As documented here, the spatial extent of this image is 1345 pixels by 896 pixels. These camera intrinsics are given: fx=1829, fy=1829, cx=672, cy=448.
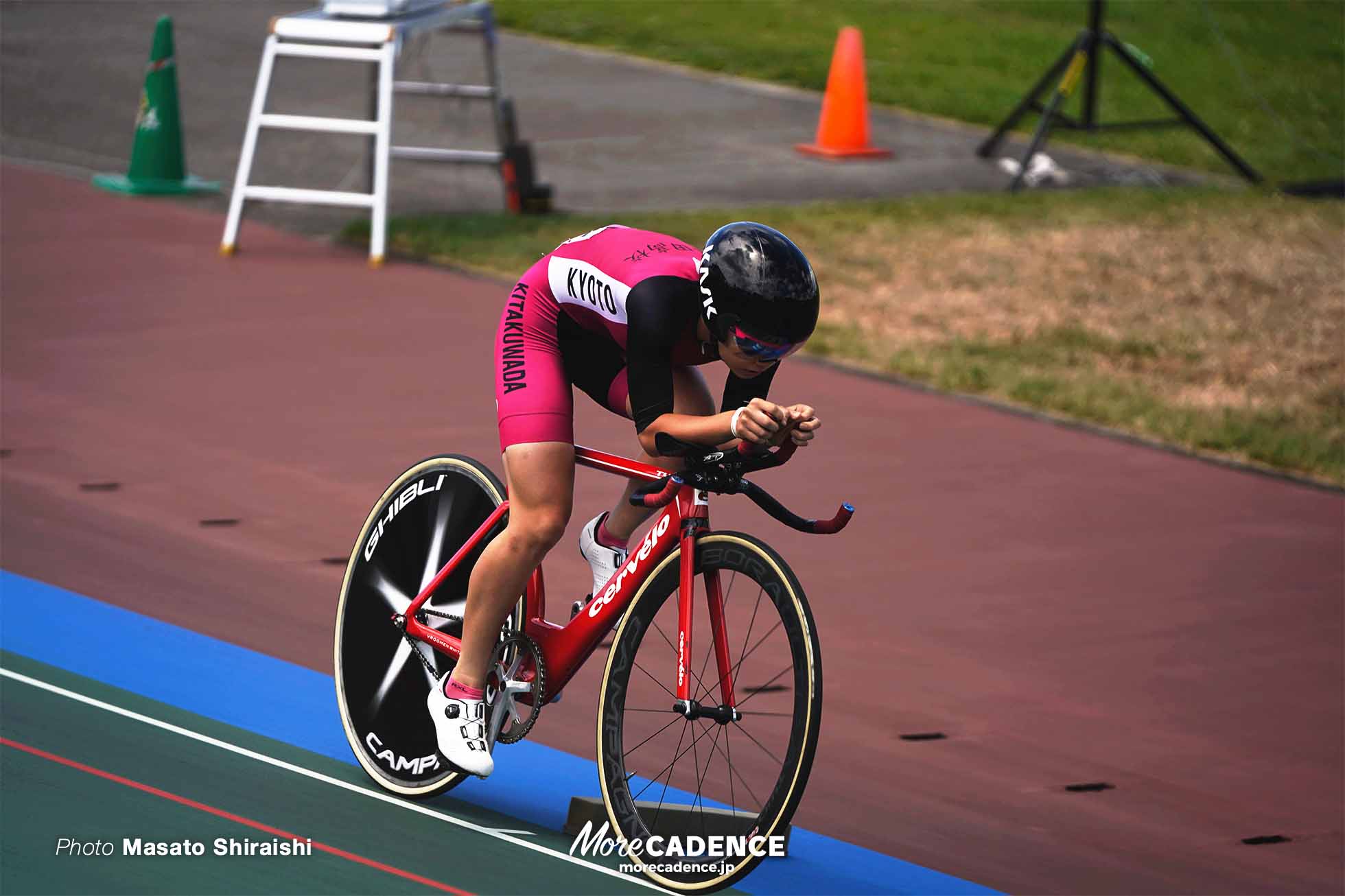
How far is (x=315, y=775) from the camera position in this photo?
4.94 m

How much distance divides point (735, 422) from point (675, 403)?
2.13 ft

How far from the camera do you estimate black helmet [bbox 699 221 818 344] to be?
4.00 m

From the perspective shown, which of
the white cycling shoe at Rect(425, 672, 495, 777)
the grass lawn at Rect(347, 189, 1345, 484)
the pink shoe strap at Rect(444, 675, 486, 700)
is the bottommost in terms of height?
the grass lawn at Rect(347, 189, 1345, 484)

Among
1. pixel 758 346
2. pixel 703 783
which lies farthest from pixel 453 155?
pixel 758 346

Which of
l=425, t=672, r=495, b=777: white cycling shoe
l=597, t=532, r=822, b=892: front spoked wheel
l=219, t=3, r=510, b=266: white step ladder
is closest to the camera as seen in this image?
l=597, t=532, r=822, b=892: front spoked wheel

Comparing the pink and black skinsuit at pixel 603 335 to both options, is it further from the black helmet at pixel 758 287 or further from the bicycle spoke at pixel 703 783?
the bicycle spoke at pixel 703 783

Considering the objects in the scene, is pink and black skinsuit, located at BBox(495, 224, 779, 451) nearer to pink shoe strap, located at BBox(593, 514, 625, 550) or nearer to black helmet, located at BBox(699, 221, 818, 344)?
black helmet, located at BBox(699, 221, 818, 344)

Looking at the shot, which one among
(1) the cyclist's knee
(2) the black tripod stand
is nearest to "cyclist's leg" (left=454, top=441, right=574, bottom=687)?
(1) the cyclist's knee

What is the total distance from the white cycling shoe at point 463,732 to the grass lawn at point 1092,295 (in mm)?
5839

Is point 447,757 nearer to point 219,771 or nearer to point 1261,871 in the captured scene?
point 219,771

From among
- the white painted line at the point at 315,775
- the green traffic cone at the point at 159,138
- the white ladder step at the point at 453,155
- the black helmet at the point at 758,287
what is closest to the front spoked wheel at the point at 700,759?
the white painted line at the point at 315,775

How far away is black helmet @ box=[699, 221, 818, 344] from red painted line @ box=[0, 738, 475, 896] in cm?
147

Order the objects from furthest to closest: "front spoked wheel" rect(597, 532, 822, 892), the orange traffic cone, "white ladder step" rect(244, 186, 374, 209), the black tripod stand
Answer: the orange traffic cone → the black tripod stand → "white ladder step" rect(244, 186, 374, 209) → "front spoked wheel" rect(597, 532, 822, 892)

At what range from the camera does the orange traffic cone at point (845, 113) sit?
52.5 feet
